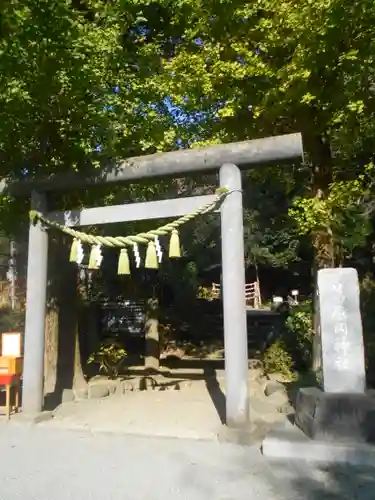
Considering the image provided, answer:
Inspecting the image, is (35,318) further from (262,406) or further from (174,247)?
(262,406)

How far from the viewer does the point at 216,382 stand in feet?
33.4

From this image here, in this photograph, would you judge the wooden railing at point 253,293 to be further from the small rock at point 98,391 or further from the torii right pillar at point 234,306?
the torii right pillar at point 234,306

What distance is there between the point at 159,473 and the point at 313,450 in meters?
1.66

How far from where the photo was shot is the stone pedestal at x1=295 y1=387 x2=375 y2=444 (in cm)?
A: 513

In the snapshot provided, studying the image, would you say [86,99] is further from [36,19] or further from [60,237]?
[60,237]

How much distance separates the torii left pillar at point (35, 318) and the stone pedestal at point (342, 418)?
12.5 feet

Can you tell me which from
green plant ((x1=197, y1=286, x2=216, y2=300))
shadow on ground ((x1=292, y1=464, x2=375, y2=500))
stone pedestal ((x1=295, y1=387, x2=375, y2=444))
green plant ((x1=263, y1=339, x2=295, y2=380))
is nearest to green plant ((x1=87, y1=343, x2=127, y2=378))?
green plant ((x1=263, y1=339, x2=295, y2=380))

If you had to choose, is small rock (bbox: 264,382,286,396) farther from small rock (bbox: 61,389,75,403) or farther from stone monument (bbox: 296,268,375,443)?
small rock (bbox: 61,389,75,403)

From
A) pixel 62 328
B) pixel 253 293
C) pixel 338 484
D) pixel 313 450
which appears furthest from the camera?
pixel 253 293

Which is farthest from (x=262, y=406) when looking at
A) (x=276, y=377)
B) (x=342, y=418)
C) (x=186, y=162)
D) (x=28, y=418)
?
(x=186, y=162)

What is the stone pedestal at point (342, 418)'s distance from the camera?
513 centimetres

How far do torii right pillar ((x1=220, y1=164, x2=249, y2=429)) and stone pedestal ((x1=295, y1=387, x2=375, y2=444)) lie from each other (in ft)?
2.91

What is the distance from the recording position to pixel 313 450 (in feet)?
16.6

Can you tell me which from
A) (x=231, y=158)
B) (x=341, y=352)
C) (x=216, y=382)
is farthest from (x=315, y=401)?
(x=216, y=382)
